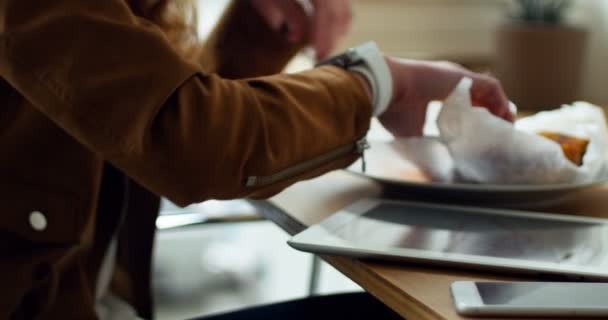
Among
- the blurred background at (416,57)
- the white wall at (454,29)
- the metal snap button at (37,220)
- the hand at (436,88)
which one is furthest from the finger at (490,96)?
the white wall at (454,29)

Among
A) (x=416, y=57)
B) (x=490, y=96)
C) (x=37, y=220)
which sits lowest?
(x=416, y=57)

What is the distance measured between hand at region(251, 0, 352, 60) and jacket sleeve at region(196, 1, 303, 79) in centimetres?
1

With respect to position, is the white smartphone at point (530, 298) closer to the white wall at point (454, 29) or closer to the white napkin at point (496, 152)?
the white napkin at point (496, 152)

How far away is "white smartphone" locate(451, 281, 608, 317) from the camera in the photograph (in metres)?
0.42

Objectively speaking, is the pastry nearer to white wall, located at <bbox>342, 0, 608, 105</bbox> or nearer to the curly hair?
the curly hair

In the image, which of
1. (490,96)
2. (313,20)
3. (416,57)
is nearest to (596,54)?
(416,57)

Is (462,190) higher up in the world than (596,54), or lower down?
higher up

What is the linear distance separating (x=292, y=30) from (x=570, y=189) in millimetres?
391

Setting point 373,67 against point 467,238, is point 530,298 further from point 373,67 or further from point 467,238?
point 373,67

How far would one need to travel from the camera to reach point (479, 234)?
0.57 m

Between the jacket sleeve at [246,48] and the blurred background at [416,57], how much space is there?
55 centimetres

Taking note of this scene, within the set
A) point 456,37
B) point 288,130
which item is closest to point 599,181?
point 288,130

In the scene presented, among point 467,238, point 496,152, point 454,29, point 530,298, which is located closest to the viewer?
point 530,298

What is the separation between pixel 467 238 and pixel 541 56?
5.37 ft
